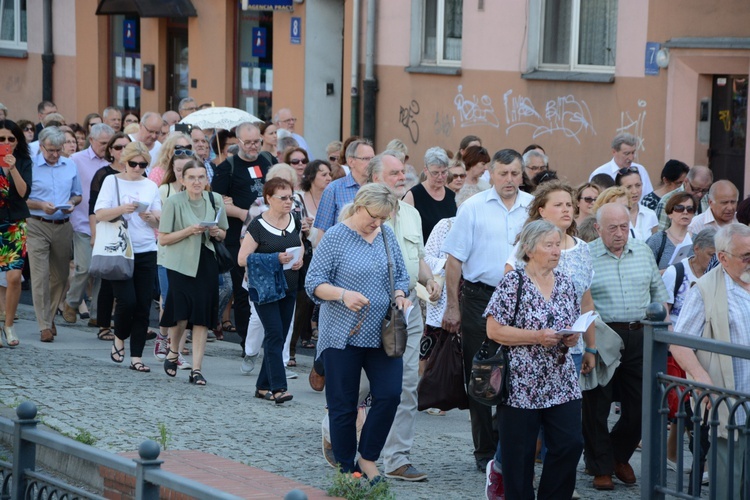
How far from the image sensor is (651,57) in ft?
51.6

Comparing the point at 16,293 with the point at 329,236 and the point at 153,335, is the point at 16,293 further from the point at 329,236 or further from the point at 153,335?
the point at 329,236

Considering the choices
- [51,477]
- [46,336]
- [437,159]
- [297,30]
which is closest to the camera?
[51,477]

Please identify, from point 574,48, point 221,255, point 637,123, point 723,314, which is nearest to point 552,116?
point 574,48

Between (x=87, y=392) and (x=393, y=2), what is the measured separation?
11652 millimetres

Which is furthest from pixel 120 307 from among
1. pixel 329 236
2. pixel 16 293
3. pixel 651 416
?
pixel 651 416

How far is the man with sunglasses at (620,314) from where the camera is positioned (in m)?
8.00

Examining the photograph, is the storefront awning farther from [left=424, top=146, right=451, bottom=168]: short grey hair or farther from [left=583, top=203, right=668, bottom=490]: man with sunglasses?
[left=583, top=203, right=668, bottom=490]: man with sunglasses

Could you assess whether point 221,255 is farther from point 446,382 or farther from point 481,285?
point 481,285

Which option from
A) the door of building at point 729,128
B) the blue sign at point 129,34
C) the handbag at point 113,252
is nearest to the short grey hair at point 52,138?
the handbag at point 113,252

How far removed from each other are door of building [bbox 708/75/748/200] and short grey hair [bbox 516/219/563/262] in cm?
877

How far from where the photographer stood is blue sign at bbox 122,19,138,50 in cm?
2733

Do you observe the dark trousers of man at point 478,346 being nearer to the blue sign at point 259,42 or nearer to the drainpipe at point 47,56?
the blue sign at point 259,42

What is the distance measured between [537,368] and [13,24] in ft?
85.1

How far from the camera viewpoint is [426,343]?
30.8 feet
